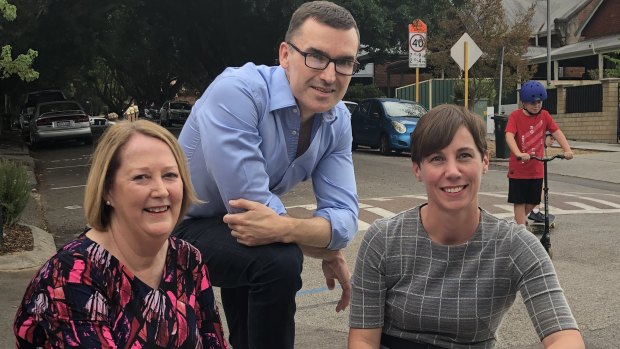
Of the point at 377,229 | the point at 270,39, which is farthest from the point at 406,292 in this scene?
the point at 270,39

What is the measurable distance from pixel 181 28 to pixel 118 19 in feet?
14.7

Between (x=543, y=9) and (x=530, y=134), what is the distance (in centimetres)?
4343

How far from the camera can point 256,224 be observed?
267 cm

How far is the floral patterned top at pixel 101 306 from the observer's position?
2121 millimetres

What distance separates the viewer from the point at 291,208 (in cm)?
1093

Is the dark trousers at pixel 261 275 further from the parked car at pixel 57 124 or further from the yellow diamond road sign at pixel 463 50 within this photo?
the parked car at pixel 57 124

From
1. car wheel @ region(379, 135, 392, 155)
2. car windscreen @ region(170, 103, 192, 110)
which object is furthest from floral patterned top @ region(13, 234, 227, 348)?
car windscreen @ region(170, 103, 192, 110)

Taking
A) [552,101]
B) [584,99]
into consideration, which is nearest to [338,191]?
[584,99]

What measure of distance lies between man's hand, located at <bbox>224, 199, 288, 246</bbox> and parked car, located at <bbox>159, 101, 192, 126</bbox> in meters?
41.1

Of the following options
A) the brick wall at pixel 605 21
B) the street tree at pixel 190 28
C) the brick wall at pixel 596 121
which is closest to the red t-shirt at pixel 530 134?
the street tree at pixel 190 28

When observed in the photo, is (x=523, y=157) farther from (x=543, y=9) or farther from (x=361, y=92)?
(x=543, y=9)

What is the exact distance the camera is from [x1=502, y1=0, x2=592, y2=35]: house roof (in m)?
43.3

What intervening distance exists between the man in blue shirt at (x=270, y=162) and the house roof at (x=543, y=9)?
139 feet

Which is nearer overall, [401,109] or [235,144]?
[235,144]
